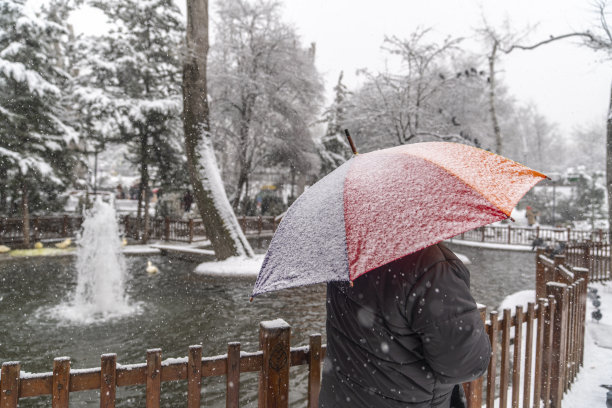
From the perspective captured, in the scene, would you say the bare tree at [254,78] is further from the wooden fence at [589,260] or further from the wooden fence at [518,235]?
the wooden fence at [589,260]

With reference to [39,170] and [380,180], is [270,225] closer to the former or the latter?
[39,170]

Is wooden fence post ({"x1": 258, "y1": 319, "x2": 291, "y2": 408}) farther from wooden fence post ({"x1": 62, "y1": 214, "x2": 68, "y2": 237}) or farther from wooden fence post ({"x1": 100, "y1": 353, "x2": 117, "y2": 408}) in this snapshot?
wooden fence post ({"x1": 62, "y1": 214, "x2": 68, "y2": 237})

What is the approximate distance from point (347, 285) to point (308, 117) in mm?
25597

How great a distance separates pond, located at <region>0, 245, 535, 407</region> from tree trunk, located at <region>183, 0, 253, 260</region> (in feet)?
4.62

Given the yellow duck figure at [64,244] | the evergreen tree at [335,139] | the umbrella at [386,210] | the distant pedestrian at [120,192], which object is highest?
the evergreen tree at [335,139]

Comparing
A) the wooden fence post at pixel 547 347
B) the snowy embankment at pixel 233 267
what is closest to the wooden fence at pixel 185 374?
the wooden fence post at pixel 547 347

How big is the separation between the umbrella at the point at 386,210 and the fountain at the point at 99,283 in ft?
22.8

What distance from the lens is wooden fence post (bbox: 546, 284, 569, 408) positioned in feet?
12.1

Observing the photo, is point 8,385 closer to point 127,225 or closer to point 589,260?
point 589,260

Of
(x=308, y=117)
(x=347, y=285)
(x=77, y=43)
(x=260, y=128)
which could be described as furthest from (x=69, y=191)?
(x=347, y=285)

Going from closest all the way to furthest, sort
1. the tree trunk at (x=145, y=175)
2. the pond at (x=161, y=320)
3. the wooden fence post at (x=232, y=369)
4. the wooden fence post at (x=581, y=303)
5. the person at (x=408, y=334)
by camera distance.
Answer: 1. the person at (x=408, y=334)
2. the wooden fence post at (x=232, y=369)
3. the wooden fence post at (x=581, y=303)
4. the pond at (x=161, y=320)
5. the tree trunk at (x=145, y=175)

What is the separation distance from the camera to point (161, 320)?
7676mm

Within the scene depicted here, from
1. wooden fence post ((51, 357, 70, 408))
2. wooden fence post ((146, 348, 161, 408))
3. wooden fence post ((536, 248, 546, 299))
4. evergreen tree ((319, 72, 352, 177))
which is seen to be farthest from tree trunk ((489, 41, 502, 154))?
wooden fence post ((51, 357, 70, 408))

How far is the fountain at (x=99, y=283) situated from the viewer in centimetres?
805
